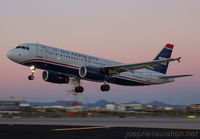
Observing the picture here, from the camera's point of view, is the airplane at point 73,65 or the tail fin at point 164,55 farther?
the tail fin at point 164,55

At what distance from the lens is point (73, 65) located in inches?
1618

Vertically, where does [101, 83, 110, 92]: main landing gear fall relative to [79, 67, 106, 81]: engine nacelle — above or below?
below

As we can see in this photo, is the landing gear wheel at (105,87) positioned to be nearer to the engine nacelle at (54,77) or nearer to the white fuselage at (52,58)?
the white fuselage at (52,58)

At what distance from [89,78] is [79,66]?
2.20 meters

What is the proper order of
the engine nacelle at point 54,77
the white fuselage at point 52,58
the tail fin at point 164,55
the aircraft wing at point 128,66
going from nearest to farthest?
the white fuselage at point 52,58
the aircraft wing at point 128,66
the engine nacelle at point 54,77
the tail fin at point 164,55

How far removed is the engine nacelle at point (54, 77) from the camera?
146 feet

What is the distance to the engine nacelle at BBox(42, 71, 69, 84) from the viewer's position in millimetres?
44594

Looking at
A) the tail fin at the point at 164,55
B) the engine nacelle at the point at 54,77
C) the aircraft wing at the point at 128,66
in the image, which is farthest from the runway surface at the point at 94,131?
the tail fin at the point at 164,55

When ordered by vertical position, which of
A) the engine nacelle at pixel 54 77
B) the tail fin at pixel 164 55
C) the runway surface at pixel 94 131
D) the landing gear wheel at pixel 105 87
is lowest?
the runway surface at pixel 94 131

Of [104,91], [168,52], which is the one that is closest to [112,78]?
[104,91]

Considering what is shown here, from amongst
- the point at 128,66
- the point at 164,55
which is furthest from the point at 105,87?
the point at 164,55

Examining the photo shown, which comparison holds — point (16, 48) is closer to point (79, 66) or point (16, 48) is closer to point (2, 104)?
point (79, 66)

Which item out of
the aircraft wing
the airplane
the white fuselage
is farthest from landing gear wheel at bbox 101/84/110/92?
the white fuselage

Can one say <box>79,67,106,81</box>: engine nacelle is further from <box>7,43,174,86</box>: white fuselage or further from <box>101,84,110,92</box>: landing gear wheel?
<box>101,84,110,92</box>: landing gear wheel
